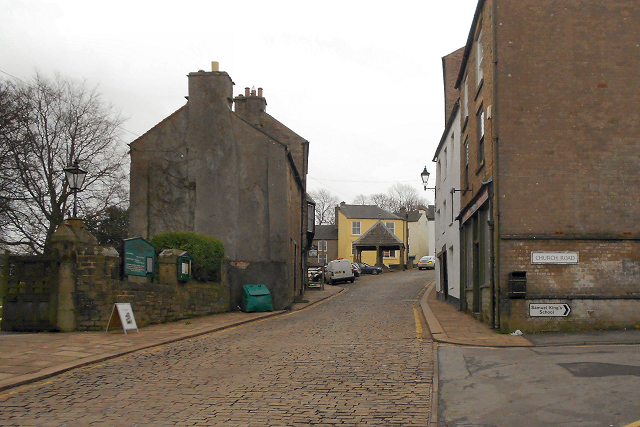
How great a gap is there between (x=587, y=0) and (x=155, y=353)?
1277cm

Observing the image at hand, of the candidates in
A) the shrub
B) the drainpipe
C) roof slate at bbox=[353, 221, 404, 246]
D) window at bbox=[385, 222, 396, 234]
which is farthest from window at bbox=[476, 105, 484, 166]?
window at bbox=[385, 222, 396, 234]

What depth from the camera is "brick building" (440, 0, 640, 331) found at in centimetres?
1322

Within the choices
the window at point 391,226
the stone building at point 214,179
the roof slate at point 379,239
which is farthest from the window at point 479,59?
the window at point 391,226

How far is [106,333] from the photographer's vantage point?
45.6ft

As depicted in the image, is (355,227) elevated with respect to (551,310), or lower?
elevated

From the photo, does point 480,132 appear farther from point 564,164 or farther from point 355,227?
point 355,227

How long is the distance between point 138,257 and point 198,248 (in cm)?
335

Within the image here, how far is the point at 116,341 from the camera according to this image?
12680 mm

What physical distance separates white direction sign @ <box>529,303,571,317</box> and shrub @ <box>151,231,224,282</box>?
10951 mm

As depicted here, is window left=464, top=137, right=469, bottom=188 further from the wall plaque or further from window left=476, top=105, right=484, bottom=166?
the wall plaque

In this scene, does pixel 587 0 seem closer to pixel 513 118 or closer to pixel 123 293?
pixel 513 118

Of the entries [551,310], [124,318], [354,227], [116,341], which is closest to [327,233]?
[354,227]

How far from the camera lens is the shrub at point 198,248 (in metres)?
19.1

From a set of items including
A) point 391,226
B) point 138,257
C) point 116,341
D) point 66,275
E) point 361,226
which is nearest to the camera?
point 116,341
